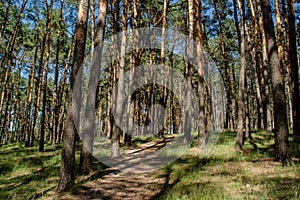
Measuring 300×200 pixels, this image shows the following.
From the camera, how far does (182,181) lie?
6.53m

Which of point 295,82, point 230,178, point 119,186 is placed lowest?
point 119,186

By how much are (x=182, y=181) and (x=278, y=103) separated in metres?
4.11

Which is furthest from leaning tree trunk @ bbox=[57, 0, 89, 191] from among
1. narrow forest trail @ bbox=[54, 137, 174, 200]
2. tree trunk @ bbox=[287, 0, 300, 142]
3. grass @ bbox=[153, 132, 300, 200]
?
tree trunk @ bbox=[287, 0, 300, 142]

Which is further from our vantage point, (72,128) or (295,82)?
(295,82)

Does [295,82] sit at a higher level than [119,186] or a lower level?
higher

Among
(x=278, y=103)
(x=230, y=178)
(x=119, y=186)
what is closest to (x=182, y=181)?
(x=230, y=178)

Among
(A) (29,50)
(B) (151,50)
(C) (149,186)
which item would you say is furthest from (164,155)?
(A) (29,50)

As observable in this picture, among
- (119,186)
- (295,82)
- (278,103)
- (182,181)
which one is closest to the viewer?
(182,181)

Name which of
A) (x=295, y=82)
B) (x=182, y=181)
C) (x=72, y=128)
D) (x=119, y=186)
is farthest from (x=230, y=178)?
(x=295, y=82)

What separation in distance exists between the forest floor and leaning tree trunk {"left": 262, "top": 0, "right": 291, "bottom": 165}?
43cm

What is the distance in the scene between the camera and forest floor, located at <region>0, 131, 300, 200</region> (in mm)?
5312

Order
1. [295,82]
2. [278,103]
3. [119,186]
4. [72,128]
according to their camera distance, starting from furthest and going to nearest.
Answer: [295,82], [278,103], [72,128], [119,186]

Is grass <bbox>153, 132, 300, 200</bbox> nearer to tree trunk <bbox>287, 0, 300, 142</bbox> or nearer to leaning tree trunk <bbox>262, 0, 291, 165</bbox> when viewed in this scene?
leaning tree trunk <bbox>262, 0, 291, 165</bbox>

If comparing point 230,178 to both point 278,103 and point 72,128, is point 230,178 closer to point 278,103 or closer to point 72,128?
point 278,103
